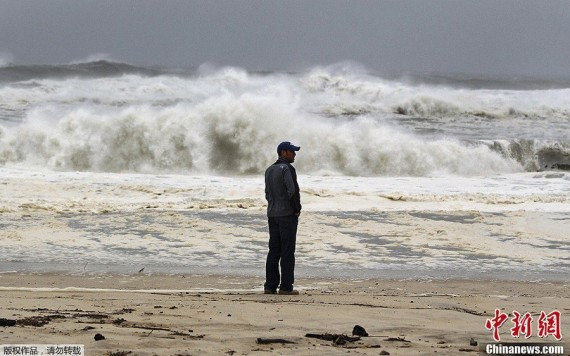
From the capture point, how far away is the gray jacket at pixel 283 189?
8258mm

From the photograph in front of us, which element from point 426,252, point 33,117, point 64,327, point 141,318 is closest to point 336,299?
point 141,318

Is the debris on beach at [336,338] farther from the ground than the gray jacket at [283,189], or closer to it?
closer to it

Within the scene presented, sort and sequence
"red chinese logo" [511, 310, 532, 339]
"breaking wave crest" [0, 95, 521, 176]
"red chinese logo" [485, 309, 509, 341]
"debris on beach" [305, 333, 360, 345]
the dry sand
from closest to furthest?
the dry sand, "debris on beach" [305, 333, 360, 345], "red chinese logo" [485, 309, 509, 341], "red chinese logo" [511, 310, 532, 339], "breaking wave crest" [0, 95, 521, 176]

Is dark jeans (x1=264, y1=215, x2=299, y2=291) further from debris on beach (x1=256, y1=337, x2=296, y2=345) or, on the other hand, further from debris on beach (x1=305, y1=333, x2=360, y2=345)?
debris on beach (x1=256, y1=337, x2=296, y2=345)

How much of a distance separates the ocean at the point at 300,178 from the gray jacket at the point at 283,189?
1.52 m

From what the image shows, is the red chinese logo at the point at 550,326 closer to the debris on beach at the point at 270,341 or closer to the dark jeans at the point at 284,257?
the debris on beach at the point at 270,341

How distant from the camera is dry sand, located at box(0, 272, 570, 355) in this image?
17.3 ft

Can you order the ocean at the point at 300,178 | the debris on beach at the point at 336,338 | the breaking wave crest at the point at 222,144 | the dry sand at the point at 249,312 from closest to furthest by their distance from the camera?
1. the dry sand at the point at 249,312
2. the debris on beach at the point at 336,338
3. the ocean at the point at 300,178
4. the breaking wave crest at the point at 222,144

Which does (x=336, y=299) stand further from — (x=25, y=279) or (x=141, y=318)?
(x=25, y=279)

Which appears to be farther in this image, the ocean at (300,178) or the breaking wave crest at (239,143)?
the breaking wave crest at (239,143)

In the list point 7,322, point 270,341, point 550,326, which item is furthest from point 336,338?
point 7,322

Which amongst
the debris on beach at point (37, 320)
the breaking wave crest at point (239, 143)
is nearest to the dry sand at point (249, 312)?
the debris on beach at point (37, 320)

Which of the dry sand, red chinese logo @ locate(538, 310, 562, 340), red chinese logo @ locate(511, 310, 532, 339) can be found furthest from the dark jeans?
red chinese logo @ locate(538, 310, 562, 340)

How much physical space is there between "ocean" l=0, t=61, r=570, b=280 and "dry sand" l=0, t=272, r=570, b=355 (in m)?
0.89
